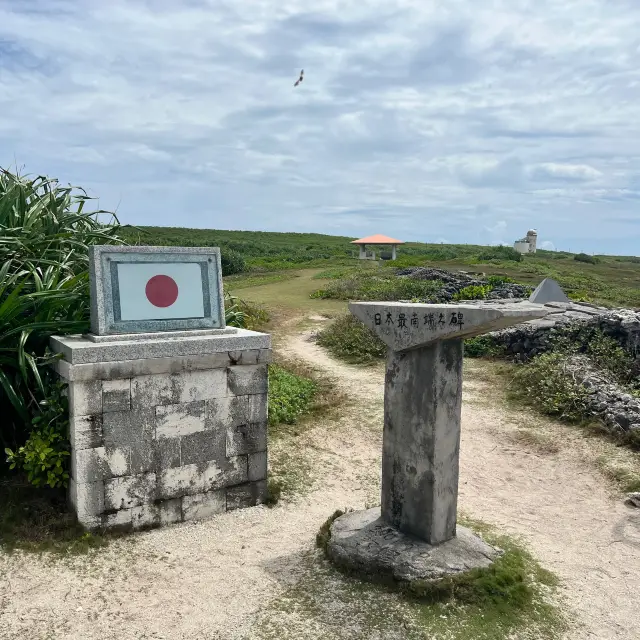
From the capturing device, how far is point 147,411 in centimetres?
490

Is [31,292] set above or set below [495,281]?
above

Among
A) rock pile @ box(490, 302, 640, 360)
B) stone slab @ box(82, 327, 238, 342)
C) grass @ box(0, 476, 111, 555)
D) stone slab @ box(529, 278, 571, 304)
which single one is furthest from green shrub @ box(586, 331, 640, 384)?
grass @ box(0, 476, 111, 555)

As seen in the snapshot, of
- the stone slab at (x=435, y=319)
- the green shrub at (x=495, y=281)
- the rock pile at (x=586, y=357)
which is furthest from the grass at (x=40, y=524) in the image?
the green shrub at (x=495, y=281)

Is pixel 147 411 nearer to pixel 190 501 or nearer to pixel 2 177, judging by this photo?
pixel 190 501

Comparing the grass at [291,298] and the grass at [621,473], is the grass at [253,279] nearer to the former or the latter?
the grass at [291,298]

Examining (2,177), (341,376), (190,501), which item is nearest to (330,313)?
(341,376)

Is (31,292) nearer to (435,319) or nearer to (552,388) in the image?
(435,319)

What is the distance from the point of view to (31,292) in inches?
224

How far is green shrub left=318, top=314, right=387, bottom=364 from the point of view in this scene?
38.9ft

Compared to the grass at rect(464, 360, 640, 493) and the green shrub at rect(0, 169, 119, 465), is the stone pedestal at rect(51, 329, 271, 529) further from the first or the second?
the grass at rect(464, 360, 640, 493)

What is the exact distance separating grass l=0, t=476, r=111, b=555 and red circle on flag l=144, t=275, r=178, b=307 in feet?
5.80

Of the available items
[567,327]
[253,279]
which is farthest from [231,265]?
[567,327]

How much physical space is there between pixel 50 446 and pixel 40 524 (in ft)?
1.97

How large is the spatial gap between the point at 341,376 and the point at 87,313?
5.59m
